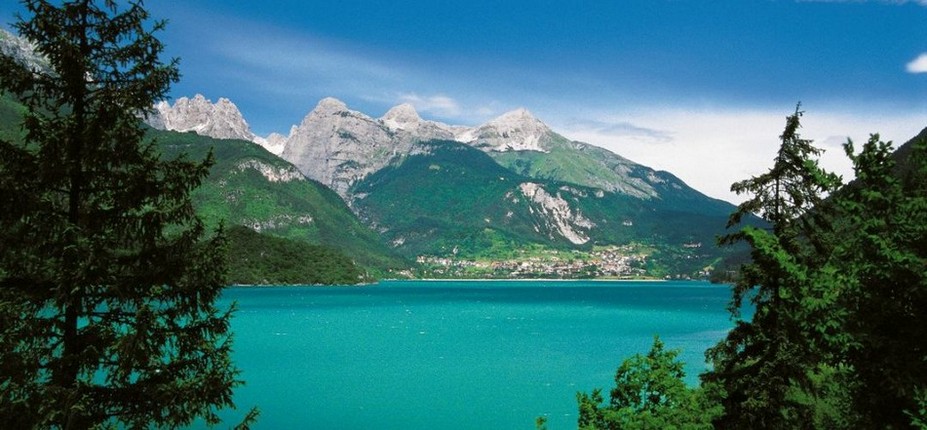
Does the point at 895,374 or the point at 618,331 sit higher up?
the point at 895,374

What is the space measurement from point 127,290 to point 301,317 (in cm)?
13243

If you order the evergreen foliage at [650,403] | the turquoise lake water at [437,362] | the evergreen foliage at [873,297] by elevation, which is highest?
the evergreen foliage at [873,297]

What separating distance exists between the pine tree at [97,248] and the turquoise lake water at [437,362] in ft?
19.9

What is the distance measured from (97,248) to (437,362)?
6914cm

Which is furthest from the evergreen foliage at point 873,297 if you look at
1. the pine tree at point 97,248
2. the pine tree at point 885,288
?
the pine tree at point 97,248

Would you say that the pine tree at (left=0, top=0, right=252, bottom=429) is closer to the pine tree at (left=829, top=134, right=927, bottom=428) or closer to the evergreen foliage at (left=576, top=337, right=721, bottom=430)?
the evergreen foliage at (left=576, top=337, right=721, bottom=430)

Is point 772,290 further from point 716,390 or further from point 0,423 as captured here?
point 0,423

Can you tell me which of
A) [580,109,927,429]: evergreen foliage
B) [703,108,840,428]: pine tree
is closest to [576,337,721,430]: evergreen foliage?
[580,109,927,429]: evergreen foliage

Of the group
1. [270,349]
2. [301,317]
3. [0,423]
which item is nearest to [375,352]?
[270,349]

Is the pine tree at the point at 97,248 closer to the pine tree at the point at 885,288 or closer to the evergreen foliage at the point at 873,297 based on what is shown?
the evergreen foliage at the point at 873,297

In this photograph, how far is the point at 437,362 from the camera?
78.6 metres

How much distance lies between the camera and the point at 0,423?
1143 centimetres

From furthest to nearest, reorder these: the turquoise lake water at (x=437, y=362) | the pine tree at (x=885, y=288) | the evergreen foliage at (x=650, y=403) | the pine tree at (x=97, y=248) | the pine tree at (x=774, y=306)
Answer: the turquoise lake water at (x=437, y=362)
the pine tree at (x=774, y=306)
the evergreen foliage at (x=650, y=403)
the pine tree at (x=97, y=248)
the pine tree at (x=885, y=288)

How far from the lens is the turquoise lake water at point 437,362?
4975 centimetres
